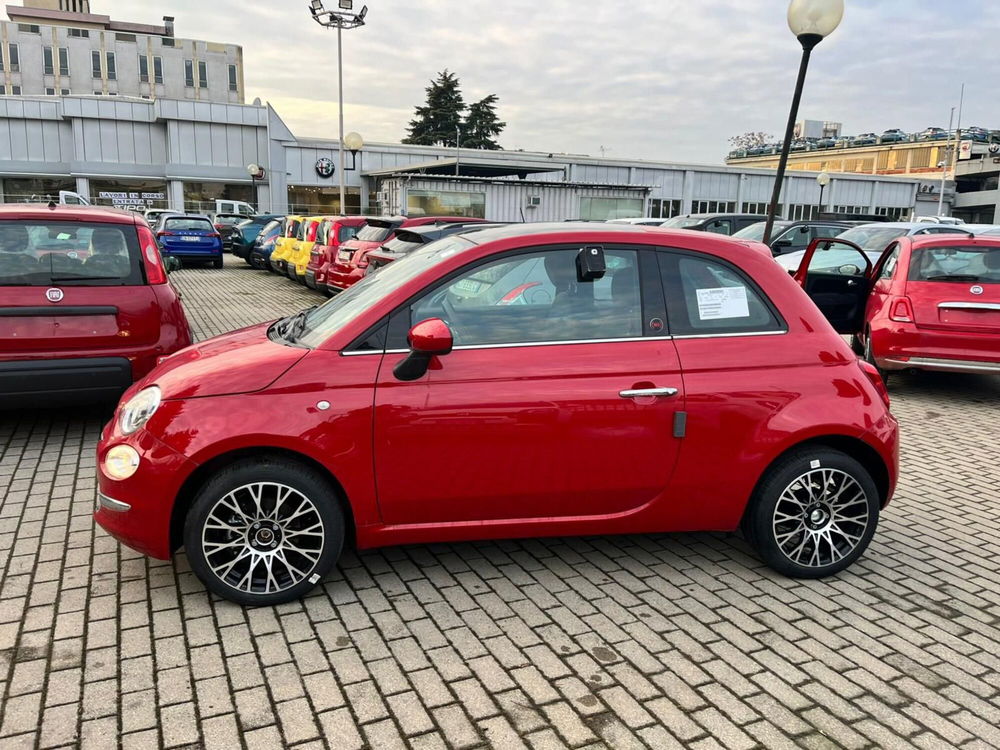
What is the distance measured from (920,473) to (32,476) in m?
6.42

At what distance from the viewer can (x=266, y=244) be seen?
2139 centimetres

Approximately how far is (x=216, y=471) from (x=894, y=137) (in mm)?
93878

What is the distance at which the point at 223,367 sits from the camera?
3.58 metres

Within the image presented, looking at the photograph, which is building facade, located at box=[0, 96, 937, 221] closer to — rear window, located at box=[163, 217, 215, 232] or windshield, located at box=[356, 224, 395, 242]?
rear window, located at box=[163, 217, 215, 232]

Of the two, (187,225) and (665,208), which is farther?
(665,208)

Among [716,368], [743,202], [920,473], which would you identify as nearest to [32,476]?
[716,368]

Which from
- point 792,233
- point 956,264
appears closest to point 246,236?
point 792,233

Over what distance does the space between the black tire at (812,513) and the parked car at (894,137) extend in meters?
91.0

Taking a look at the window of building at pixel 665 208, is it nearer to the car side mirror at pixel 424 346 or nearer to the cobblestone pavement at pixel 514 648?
the cobblestone pavement at pixel 514 648

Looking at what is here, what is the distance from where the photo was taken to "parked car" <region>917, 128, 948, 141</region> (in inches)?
3056

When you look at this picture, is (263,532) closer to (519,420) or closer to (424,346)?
(424,346)

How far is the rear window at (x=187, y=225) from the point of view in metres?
21.9

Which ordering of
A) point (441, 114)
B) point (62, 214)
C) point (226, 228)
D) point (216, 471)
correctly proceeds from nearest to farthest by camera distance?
point (216, 471) < point (62, 214) < point (226, 228) < point (441, 114)

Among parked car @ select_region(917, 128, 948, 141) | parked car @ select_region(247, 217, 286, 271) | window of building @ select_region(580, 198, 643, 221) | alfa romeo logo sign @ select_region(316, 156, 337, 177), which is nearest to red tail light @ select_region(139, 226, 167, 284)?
parked car @ select_region(247, 217, 286, 271)
